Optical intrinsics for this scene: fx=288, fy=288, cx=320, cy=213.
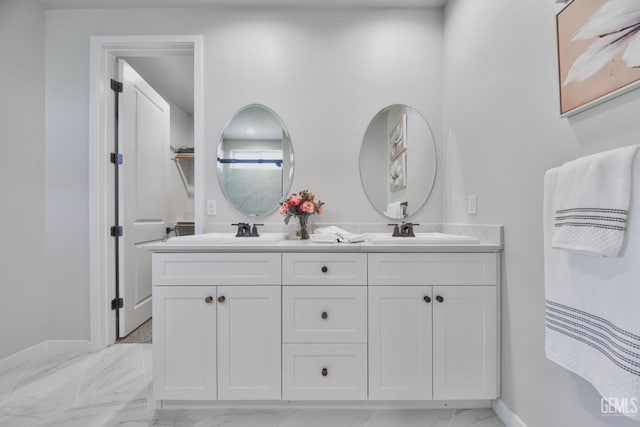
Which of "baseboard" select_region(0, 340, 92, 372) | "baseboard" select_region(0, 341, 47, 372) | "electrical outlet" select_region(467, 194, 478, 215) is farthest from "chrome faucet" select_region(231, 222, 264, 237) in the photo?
"baseboard" select_region(0, 341, 47, 372)

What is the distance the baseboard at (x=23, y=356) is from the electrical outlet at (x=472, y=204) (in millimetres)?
3122

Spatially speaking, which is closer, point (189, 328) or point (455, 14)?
point (189, 328)

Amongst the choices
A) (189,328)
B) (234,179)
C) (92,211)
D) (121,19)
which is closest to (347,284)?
(189,328)

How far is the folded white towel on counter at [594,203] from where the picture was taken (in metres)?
0.78

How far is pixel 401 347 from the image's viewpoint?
4.86 feet

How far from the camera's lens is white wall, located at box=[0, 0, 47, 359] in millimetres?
1917

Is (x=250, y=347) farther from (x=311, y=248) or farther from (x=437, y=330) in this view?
(x=437, y=330)

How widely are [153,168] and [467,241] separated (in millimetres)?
2686

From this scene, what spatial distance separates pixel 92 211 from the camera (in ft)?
7.04

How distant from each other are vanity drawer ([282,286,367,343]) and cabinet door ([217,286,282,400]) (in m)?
0.06

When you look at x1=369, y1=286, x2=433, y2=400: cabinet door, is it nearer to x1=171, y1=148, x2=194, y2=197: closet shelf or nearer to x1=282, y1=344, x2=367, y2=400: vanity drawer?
x1=282, y1=344, x2=367, y2=400: vanity drawer

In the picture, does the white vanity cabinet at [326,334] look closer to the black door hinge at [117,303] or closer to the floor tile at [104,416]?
the floor tile at [104,416]

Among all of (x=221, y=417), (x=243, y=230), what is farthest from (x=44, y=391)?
(x=243, y=230)

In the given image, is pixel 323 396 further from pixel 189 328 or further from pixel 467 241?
pixel 467 241
